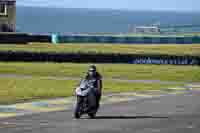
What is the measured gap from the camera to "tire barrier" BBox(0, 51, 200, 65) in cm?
5409

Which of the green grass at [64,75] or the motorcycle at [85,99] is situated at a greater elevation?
the motorcycle at [85,99]

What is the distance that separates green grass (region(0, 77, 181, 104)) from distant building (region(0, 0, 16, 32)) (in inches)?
1770

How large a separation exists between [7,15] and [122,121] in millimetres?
65936

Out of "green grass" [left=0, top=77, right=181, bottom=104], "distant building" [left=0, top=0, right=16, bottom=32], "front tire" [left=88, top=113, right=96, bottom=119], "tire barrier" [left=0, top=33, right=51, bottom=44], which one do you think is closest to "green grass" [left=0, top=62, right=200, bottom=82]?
"green grass" [left=0, top=77, right=181, bottom=104]

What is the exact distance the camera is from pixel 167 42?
285ft

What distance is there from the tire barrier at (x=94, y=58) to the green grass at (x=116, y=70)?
128cm

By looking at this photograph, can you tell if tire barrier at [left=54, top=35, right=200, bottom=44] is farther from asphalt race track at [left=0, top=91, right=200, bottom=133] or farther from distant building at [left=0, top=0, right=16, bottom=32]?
asphalt race track at [left=0, top=91, right=200, bottom=133]

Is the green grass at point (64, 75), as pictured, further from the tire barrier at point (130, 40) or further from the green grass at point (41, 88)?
the tire barrier at point (130, 40)

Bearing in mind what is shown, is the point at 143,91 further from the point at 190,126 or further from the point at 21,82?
the point at 190,126

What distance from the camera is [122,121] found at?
75.8ft

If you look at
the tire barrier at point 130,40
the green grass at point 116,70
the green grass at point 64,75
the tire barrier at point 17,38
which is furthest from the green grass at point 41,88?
the tire barrier at point 130,40

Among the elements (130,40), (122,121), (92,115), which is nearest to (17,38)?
(130,40)

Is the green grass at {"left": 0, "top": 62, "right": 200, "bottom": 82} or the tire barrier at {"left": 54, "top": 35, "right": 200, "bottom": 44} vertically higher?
the tire barrier at {"left": 54, "top": 35, "right": 200, "bottom": 44}

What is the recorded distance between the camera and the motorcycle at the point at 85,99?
23406 mm
